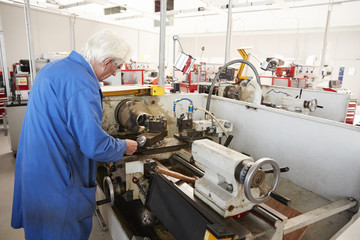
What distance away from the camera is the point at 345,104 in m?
2.38

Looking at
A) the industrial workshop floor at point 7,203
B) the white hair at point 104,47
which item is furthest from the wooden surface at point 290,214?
the white hair at point 104,47

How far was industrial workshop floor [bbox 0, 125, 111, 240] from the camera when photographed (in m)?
1.48

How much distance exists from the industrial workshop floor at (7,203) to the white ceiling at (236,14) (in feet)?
11.0

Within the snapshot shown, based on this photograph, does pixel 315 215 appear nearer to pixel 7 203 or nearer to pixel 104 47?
pixel 104 47

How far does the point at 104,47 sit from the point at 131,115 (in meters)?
0.69

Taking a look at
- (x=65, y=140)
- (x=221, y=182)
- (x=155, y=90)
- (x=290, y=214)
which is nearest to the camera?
(x=221, y=182)

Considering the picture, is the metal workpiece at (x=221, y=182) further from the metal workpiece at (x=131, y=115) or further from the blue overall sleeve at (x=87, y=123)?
the metal workpiece at (x=131, y=115)

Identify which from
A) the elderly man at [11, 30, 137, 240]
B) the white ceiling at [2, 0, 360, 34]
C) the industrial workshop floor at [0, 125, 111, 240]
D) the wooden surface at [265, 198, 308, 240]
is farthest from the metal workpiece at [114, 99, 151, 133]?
the white ceiling at [2, 0, 360, 34]

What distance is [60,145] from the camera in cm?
90

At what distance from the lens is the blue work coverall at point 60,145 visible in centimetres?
85

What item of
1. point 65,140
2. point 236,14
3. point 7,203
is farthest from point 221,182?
point 236,14

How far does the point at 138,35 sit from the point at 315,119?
752 cm

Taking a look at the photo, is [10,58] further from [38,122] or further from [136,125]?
[38,122]

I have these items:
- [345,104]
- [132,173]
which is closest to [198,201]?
[132,173]
